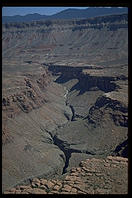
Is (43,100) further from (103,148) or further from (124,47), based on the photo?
(124,47)

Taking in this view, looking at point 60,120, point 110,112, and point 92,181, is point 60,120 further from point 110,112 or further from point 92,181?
point 92,181

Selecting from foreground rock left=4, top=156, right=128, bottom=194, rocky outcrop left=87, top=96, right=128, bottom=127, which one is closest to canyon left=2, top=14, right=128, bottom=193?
rocky outcrop left=87, top=96, right=128, bottom=127

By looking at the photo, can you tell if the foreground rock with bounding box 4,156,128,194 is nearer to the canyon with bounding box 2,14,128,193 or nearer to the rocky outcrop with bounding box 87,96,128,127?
the canyon with bounding box 2,14,128,193

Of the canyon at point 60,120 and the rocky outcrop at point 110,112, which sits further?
the rocky outcrop at point 110,112

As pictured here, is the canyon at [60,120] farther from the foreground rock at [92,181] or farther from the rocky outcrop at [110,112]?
the foreground rock at [92,181]

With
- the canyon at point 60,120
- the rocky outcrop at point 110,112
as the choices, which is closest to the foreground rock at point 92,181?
the canyon at point 60,120

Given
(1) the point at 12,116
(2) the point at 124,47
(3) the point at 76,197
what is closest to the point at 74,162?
(1) the point at 12,116

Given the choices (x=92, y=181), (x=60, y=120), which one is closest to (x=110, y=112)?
(x=60, y=120)

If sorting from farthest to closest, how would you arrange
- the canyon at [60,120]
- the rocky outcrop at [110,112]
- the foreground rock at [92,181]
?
the rocky outcrop at [110,112] → the canyon at [60,120] → the foreground rock at [92,181]
